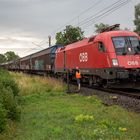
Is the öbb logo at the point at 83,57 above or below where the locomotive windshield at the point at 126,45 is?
below

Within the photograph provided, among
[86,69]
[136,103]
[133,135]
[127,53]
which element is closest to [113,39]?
[127,53]

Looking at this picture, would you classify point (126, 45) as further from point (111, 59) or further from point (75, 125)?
point (75, 125)

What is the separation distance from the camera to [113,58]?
2364 cm

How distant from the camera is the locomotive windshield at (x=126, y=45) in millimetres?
24188

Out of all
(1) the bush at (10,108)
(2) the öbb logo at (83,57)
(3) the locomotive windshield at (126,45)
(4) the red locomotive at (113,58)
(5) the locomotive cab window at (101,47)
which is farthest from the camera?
(2) the öbb logo at (83,57)

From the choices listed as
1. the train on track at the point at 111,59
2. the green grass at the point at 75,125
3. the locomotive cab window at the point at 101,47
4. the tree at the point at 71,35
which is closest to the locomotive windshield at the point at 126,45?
the train on track at the point at 111,59

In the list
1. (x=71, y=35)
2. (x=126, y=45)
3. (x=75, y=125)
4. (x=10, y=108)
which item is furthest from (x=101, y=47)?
(x=71, y=35)

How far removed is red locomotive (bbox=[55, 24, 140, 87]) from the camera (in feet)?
76.8

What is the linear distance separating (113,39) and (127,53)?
3.96 ft

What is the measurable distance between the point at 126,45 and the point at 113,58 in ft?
4.65

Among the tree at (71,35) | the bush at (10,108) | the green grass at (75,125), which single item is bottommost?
the green grass at (75,125)

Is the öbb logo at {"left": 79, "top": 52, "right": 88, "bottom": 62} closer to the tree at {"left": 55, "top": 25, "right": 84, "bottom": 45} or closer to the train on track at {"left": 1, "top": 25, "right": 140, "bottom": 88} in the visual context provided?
the train on track at {"left": 1, "top": 25, "right": 140, "bottom": 88}

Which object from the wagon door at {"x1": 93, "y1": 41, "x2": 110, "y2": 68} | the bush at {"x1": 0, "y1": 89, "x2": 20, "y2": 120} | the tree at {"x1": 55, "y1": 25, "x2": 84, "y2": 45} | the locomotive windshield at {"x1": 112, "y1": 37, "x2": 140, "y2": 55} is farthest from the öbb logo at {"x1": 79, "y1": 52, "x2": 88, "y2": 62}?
the tree at {"x1": 55, "y1": 25, "x2": 84, "y2": 45}

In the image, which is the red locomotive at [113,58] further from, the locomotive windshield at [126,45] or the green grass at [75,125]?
the green grass at [75,125]
